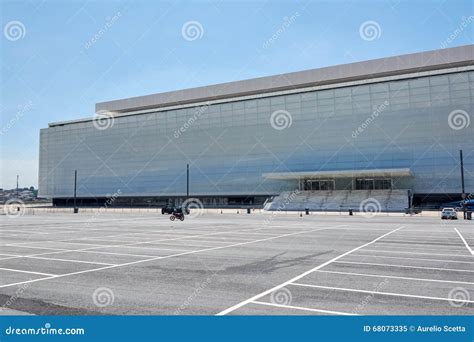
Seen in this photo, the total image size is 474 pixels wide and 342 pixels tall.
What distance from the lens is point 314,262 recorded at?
12781 mm

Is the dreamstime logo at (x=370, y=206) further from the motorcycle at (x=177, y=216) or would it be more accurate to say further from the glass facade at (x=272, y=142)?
the motorcycle at (x=177, y=216)

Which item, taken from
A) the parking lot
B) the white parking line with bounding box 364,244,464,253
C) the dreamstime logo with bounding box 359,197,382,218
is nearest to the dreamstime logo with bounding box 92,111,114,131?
the dreamstime logo with bounding box 359,197,382,218

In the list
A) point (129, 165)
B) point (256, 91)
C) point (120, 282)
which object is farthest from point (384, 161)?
point (120, 282)

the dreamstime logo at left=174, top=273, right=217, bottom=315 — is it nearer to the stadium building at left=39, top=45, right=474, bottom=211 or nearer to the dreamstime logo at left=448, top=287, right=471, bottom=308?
the dreamstime logo at left=448, top=287, right=471, bottom=308

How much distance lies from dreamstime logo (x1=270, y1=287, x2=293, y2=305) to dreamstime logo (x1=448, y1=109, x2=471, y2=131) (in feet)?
234

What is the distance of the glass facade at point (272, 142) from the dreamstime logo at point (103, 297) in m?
70.1

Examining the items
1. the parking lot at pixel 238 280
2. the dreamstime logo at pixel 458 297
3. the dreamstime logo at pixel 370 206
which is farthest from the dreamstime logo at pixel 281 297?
the dreamstime logo at pixel 370 206

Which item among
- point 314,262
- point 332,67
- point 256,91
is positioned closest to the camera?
point 314,262

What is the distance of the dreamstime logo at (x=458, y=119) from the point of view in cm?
6869

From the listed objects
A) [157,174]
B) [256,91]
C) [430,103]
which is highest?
[256,91]

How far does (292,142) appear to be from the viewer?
84.1 metres

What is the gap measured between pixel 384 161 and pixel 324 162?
11.2 m

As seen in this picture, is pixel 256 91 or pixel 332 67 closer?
pixel 332 67
